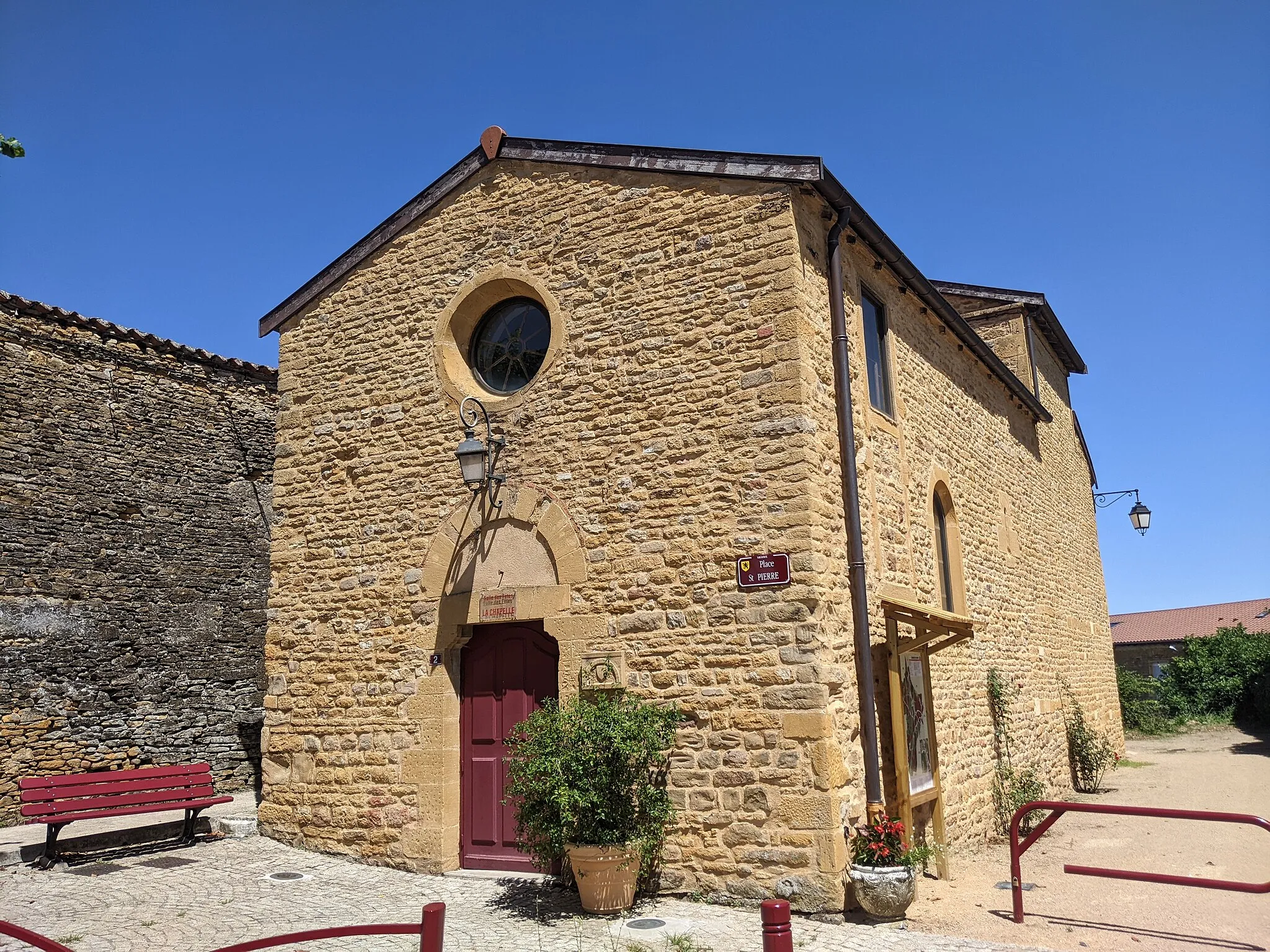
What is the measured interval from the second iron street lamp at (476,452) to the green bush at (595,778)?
2121 millimetres

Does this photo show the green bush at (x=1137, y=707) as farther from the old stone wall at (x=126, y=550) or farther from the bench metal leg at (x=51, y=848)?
the bench metal leg at (x=51, y=848)

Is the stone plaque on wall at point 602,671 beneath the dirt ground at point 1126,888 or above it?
above

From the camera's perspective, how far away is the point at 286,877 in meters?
7.41

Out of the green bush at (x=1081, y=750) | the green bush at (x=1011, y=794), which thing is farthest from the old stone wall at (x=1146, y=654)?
the green bush at (x=1011, y=794)

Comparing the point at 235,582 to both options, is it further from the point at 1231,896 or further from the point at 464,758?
the point at 1231,896

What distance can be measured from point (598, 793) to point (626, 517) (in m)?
2.10

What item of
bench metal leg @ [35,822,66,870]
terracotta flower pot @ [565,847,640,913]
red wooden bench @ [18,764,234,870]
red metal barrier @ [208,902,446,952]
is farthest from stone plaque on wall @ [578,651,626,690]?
bench metal leg @ [35,822,66,870]

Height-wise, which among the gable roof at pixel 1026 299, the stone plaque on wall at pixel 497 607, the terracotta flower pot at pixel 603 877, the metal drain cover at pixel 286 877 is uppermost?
the gable roof at pixel 1026 299

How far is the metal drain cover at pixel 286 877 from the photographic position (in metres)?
7.32

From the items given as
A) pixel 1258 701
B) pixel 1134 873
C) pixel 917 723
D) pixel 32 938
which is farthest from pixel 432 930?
pixel 1258 701

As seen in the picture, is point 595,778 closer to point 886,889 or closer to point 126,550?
point 886,889

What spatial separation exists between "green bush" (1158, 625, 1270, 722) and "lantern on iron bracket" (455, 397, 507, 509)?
23.8 metres

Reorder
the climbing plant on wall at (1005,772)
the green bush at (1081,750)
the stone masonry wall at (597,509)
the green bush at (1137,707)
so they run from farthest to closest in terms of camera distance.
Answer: the green bush at (1137,707), the green bush at (1081,750), the climbing plant on wall at (1005,772), the stone masonry wall at (597,509)

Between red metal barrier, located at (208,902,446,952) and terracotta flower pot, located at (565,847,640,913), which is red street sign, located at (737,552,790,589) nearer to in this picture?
terracotta flower pot, located at (565,847,640,913)
